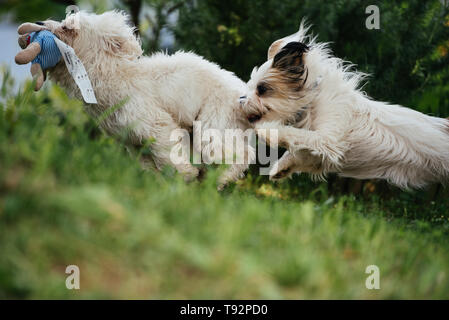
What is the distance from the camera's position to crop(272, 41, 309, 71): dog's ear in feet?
12.3

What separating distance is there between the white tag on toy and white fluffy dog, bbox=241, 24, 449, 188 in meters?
1.33

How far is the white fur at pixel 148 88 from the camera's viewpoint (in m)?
3.48

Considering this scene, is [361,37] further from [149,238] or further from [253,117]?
[149,238]

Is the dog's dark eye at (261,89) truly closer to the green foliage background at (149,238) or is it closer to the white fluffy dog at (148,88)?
the white fluffy dog at (148,88)

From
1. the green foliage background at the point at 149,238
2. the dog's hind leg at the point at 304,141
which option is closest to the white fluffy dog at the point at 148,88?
the dog's hind leg at the point at 304,141

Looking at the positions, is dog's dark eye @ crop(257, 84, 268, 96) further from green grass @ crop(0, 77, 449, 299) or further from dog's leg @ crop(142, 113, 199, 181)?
green grass @ crop(0, 77, 449, 299)

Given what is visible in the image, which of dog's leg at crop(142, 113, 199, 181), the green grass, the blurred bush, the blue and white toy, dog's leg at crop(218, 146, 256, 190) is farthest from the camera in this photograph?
the blurred bush

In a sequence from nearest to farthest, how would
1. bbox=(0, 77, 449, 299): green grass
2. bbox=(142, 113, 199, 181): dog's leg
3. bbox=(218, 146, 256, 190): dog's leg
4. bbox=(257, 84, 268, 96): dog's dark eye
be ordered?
1. bbox=(0, 77, 449, 299): green grass
2. bbox=(142, 113, 199, 181): dog's leg
3. bbox=(218, 146, 256, 190): dog's leg
4. bbox=(257, 84, 268, 96): dog's dark eye

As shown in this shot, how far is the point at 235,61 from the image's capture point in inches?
243

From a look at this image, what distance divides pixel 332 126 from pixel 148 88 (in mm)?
1706

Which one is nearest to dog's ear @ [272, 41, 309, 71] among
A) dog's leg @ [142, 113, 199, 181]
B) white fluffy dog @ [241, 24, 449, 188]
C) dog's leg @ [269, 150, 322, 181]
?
white fluffy dog @ [241, 24, 449, 188]

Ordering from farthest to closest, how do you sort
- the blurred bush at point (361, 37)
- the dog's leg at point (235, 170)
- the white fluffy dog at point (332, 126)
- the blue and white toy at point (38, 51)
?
the blurred bush at point (361, 37)
the white fluffy dog at point (332, 126)
the dog's leg at point (235, 170)
the blue and white toy at point (38, 51)

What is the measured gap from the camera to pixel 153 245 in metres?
1.71

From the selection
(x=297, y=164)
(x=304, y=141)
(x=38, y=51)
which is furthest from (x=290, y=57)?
(x=38, y=51)
